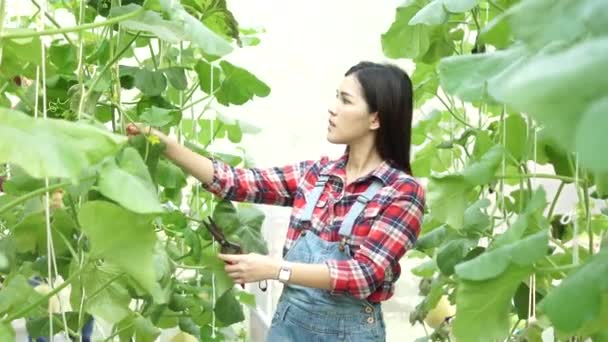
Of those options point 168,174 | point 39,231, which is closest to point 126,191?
point 39,231

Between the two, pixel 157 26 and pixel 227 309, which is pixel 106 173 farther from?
pixel 227 309

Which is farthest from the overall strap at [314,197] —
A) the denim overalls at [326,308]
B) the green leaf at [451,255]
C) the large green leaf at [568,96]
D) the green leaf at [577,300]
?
the large green leaf at [568,96]

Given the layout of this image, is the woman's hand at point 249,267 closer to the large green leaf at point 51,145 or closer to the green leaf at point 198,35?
the green leaf at point 198,35

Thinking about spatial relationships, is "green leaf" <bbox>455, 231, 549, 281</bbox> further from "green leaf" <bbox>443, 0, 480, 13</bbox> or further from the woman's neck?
the woman's neck

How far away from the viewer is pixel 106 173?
794 mm

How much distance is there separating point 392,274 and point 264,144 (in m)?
1.12

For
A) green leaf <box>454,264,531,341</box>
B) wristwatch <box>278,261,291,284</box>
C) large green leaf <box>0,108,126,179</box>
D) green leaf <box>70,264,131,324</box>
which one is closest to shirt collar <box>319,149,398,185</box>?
wristwatch <box>278,261,291,284</box>

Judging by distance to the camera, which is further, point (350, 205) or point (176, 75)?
point (350, 205)

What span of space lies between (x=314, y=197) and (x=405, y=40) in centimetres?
34

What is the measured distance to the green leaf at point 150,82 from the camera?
1.46 metres

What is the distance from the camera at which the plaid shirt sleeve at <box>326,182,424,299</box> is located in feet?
4.99

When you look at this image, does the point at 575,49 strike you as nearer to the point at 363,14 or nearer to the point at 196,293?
the point at 196,293

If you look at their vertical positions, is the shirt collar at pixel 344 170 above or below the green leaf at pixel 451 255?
above

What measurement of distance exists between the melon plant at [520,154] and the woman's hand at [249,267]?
290mm
